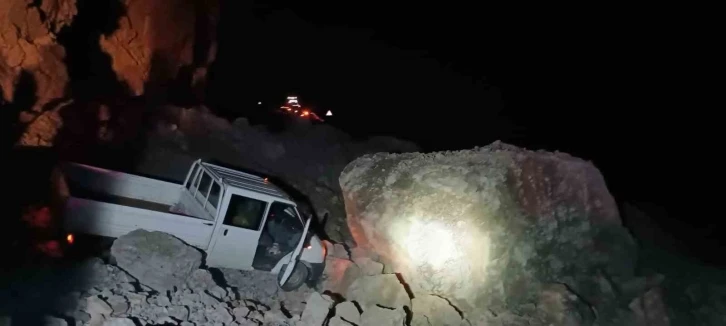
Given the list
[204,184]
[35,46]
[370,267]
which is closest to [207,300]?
[204,184]

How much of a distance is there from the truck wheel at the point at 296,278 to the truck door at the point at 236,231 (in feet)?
2.90

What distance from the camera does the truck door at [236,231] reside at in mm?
9891

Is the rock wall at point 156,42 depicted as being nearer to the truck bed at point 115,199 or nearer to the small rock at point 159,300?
the truck bed at point 115,199

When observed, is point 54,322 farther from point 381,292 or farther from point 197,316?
point 381,292

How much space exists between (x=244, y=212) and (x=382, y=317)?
3.01 m

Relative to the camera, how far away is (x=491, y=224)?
10.8 meters

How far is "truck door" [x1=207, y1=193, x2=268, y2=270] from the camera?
989cm

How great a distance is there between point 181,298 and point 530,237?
6.43 meters

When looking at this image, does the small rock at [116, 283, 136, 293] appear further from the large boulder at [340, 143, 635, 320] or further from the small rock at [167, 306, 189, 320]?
the large boulder at [340, 143, 635, 320]

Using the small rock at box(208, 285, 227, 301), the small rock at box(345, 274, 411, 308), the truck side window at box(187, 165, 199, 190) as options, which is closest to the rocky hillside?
the small rock at box(345, 274, 411, 308)

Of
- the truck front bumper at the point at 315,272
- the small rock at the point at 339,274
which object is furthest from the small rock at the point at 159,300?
the small rock at the point at 339,274

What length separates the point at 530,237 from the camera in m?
11.2

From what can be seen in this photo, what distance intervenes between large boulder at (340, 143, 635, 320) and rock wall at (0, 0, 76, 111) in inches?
256

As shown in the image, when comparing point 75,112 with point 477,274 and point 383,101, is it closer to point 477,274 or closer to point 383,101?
point 477,274
